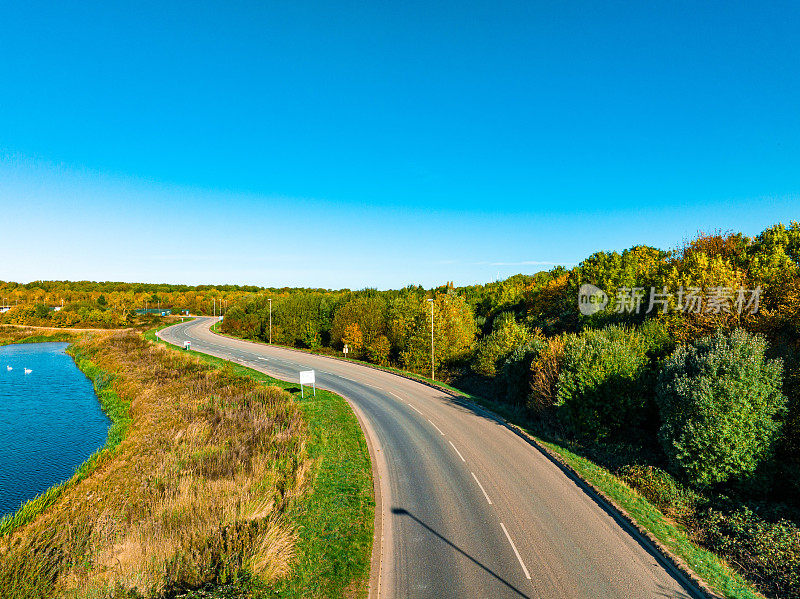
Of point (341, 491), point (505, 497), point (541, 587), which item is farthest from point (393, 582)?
point (505, 497)

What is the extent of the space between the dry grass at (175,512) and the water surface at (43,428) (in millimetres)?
3077

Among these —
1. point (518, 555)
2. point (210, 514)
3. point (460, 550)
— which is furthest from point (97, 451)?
point (518, 555)

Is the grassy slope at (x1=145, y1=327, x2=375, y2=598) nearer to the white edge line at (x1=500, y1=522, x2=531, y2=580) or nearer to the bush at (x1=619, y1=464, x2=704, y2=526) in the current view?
the white edge line at (x1=500, y1=522, x2=531, y2=580)

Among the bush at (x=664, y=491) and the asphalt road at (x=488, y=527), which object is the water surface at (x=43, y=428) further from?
the bush at (x=664, y=491)

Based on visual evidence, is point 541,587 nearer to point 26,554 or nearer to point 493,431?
point 493,431

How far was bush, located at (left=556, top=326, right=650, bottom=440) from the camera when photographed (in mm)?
24062

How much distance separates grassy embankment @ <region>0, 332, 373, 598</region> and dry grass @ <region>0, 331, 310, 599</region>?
47mm

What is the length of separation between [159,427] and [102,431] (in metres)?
8.82

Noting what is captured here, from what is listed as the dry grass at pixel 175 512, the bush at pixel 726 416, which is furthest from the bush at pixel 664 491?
the dry grass at pixel 175 512

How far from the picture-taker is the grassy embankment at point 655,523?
10.9 m

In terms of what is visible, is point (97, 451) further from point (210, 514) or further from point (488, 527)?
point (488, 527)

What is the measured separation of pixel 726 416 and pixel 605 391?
6.94 meters

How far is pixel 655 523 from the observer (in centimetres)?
1362

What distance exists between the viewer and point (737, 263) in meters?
34.0
